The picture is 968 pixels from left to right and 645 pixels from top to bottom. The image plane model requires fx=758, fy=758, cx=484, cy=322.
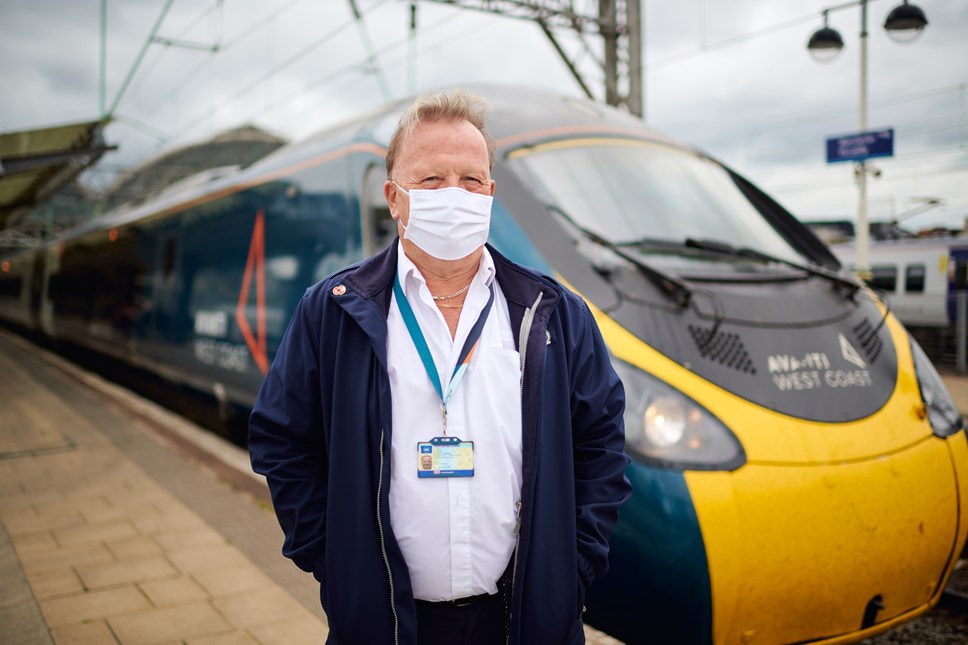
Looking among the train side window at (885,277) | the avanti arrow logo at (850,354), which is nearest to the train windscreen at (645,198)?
the avanti arrow logo at (850,354)

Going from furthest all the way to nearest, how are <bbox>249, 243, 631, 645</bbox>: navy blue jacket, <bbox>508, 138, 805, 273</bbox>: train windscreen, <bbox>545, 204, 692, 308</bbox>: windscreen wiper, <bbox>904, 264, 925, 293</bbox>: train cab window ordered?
1. <bbox>904, 264, 925, 293</bbox>: train cab window
2. <bbox>508, 138, 805, 273</bbox>: train windscreen
3. <bbox>545, 204, 692, 308</bbox>: windscreen wiper
4. <bbox>249, 243, 631, 645</bbox>: navy blue jacket

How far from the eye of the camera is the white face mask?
1774mm

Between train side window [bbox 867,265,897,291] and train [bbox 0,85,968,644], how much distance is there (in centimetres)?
1843

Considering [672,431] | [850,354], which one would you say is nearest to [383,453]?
[672,431]

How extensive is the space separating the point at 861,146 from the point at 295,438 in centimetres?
1146

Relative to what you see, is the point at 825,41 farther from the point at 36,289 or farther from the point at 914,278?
the point at 36,289

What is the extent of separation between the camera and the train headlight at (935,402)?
3035 mm

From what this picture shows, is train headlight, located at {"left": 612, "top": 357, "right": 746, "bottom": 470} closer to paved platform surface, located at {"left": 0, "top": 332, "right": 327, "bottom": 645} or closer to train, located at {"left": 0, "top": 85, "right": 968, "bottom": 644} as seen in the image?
train, located at {"left": 0, "top": 85, "right": 968, "bottom": 644}

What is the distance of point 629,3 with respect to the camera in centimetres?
1082

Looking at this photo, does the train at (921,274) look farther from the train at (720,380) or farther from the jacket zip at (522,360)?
the jacket zip at (522,360)

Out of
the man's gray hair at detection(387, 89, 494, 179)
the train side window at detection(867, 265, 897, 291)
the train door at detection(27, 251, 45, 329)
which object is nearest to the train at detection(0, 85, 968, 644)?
the man's gray hair at detection(387, 89, 494, 179)

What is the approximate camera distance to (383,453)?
5.26ft

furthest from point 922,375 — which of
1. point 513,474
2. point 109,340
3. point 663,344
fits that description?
point 109,340

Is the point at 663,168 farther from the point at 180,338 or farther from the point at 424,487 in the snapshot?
the point at 180,338
